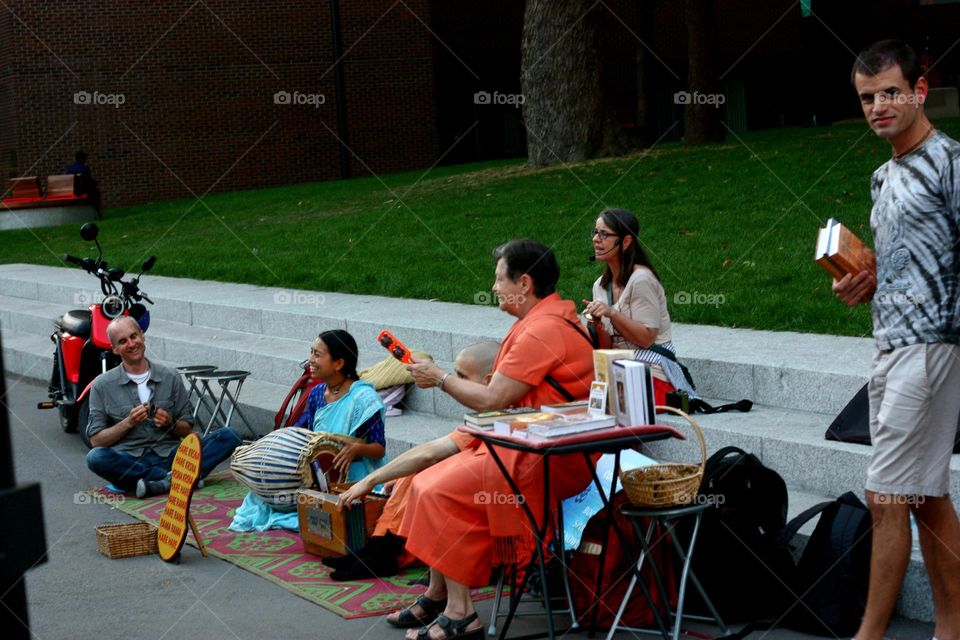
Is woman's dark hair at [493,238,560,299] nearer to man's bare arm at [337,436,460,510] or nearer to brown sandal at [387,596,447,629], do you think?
man's bare arm at [337,436,460,510]

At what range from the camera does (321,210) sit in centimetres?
1764

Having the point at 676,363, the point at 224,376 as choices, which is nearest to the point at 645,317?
the point at 676,363

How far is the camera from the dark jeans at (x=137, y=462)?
7.50 m

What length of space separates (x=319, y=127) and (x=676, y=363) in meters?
23.0

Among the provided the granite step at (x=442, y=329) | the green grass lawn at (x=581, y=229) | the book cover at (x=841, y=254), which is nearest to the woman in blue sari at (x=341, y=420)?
the granite step at (x=442, y=329)

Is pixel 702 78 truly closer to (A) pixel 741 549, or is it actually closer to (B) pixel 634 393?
(A) pixel 741 549

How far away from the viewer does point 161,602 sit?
563 cm

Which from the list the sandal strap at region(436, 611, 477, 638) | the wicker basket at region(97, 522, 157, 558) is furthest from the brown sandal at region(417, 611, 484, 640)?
the wicker basket at region(97, 522, 157, 558)

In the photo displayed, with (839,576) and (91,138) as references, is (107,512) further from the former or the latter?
(91,138)

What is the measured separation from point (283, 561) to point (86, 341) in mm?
3849

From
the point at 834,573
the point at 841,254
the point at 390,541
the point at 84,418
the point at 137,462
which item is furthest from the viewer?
the point at 84,418

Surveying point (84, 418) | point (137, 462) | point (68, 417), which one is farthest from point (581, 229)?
point (137, 462)

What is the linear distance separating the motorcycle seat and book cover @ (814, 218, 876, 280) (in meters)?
6.80

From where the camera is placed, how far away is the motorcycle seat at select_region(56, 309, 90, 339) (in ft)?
31.3
